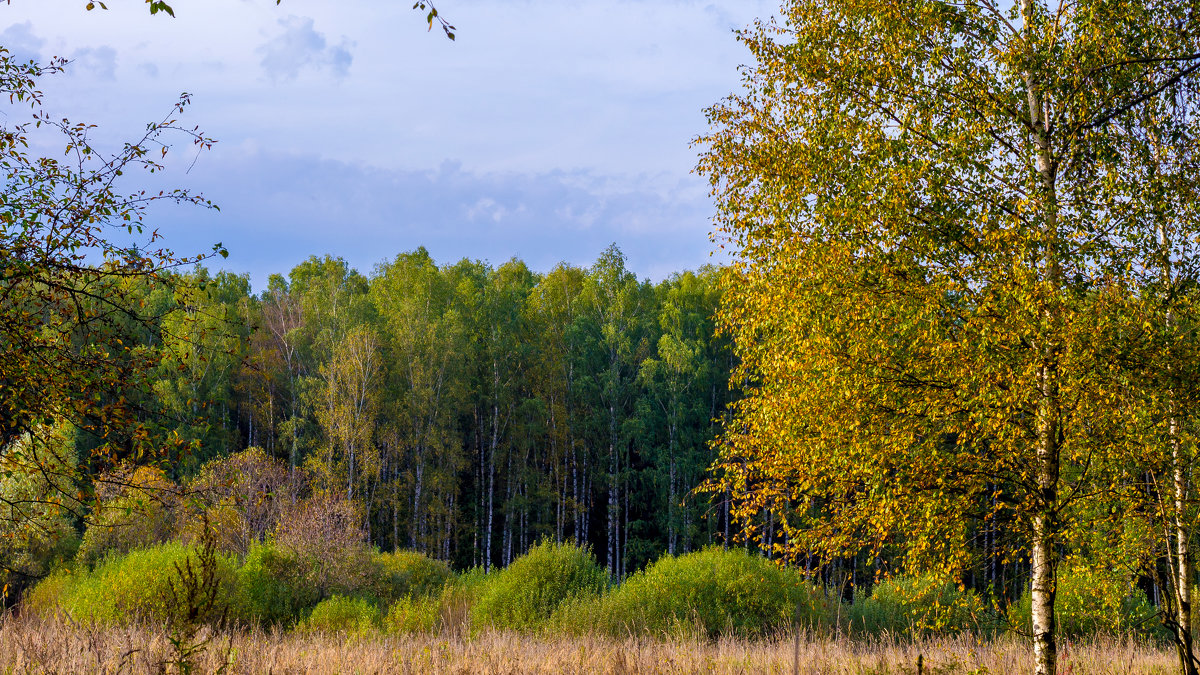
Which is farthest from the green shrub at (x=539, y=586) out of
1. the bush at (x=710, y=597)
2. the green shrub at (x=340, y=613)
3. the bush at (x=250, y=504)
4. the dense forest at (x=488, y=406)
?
the dense forest at (x=488, y=406)

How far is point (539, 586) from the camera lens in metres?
20.1

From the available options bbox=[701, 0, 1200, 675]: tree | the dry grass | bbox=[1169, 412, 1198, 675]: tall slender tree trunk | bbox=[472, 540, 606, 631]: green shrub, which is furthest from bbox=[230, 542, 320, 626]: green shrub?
bbox=[1169, 412, 1198, 675]: tall slender tree trunk

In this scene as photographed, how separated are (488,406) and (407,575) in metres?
17.7

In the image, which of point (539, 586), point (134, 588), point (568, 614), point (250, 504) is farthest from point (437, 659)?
point (250, 504)

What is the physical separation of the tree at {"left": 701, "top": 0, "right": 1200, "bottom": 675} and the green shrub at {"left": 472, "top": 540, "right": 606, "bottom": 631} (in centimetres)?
1123

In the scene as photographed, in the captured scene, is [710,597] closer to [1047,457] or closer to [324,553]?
[324,553]

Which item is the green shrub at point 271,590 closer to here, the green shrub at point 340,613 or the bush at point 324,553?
the bush at point 324,553

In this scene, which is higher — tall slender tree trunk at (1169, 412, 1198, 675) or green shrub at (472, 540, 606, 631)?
tall slender tree trunk at (1169, 412, 1198, 675)

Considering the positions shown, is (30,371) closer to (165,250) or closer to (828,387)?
(165,250)

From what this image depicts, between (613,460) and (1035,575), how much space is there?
3052cm

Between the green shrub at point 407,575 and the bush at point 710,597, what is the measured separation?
6338 millimetres

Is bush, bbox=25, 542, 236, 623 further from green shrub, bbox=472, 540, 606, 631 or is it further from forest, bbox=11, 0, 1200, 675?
forest, bbox=11, 0, 1200, 675

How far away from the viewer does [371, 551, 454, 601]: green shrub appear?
23484mm

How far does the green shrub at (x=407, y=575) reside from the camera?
77.0 ft
